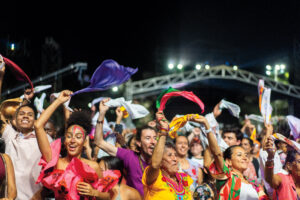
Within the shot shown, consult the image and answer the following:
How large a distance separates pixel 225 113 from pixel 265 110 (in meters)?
13.9

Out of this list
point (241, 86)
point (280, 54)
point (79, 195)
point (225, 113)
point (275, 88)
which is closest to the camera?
point (79, 195)

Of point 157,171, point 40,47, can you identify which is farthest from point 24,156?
point 40,47

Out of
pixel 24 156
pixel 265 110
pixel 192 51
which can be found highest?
pixel 192 51

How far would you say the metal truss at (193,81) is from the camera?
1848 cm

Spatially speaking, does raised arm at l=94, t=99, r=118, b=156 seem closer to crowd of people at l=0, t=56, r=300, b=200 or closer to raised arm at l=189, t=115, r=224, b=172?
crowd of people at l=0, t=56, r=300, b=200

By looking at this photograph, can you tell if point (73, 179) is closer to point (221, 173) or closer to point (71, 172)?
point (71, 172)

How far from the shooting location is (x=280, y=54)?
54.9 ft

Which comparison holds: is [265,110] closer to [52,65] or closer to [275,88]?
[52,65]

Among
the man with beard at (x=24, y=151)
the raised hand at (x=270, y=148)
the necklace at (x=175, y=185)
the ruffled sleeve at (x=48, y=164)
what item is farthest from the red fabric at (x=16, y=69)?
the raised hand at (x=270, y=148)

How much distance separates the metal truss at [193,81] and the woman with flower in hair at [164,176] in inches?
559

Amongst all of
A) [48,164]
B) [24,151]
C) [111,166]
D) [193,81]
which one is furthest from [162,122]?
[193,81]

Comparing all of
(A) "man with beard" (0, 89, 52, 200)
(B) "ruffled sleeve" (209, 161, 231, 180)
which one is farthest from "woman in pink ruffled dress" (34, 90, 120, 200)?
(B) "ruffled sleeve" (209, 161, 231, 180)

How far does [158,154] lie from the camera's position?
3.05 metres

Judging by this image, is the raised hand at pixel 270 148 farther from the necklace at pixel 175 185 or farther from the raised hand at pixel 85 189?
the raised hand at pixel 85 189
